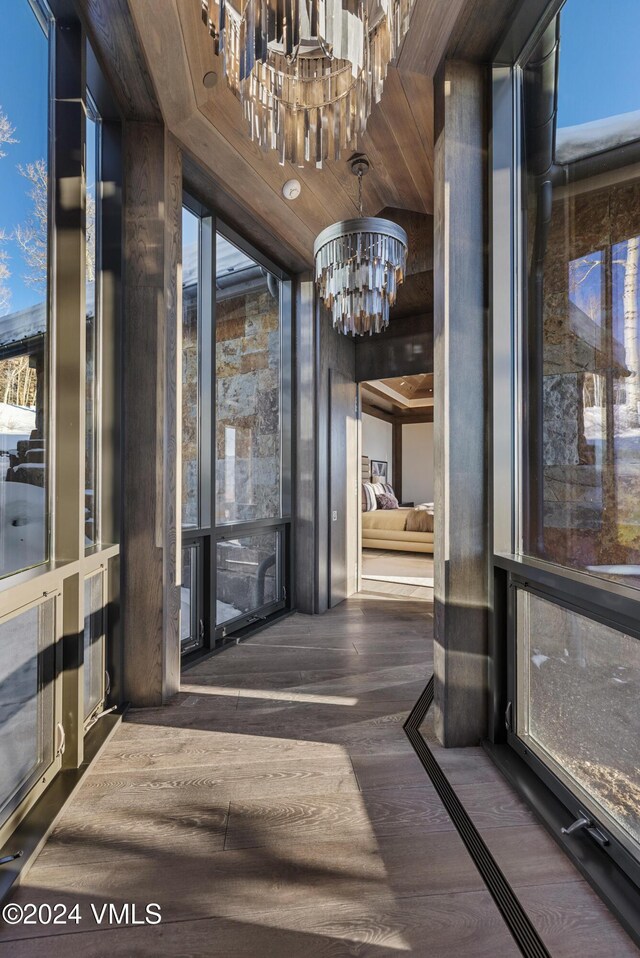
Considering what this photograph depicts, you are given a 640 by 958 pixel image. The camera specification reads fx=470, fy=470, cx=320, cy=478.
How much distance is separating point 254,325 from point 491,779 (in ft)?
10.9

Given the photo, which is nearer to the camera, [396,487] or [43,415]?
[43,415]

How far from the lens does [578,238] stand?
1.67 m

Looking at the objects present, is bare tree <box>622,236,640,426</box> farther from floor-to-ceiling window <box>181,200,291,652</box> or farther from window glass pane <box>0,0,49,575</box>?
floor-to-ceiling window <box>181,200,291,652</box>

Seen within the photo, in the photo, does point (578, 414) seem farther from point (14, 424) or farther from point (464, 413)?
point (14, 424)

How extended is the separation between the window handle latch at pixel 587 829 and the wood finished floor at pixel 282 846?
0.30ft

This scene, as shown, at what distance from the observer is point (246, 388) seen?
3.65m

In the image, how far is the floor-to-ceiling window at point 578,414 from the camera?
1.38m

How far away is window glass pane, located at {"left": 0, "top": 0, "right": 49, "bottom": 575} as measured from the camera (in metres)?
1.48

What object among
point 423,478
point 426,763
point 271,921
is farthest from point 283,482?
point 423,478

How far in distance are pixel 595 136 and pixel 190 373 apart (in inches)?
90.8

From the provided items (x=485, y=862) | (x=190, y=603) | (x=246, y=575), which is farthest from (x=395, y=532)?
(x=485, y=862)

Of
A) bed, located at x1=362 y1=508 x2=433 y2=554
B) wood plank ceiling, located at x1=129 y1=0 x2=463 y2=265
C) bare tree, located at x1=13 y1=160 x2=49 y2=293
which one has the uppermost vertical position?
wood plank ceiling, located at x1=129 y1=0 x2=463 y2=265

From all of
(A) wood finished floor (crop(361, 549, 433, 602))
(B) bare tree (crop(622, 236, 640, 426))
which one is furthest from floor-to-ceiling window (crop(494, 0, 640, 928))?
(A) wood finished floor (crop(361, 549, 433, 602))

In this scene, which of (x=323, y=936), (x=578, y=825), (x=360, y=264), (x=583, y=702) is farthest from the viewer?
(x=360, y=264)
